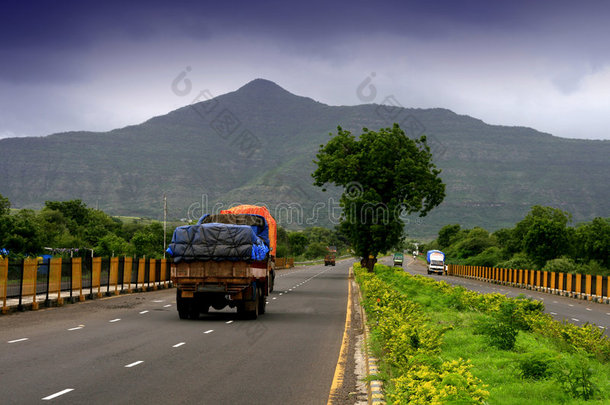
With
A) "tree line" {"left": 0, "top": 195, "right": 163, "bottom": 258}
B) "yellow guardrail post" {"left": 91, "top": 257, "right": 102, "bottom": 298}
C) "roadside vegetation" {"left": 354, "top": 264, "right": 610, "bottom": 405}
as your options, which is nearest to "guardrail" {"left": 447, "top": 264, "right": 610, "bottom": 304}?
"roadside vegetation" {"left": 354, "top": 264, "right": 610, "bottom": 405}

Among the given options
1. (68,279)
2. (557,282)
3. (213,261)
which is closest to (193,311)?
(213,261)

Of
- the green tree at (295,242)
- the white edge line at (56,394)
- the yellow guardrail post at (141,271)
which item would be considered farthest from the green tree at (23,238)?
the green tree at (295,242)

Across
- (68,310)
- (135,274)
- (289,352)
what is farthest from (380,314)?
(135,274)

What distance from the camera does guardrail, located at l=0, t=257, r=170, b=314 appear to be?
22.3m

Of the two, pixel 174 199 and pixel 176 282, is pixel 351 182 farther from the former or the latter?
pixel 174 199

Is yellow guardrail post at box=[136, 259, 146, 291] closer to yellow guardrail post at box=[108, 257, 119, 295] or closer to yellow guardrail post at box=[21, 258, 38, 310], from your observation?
yellow guardrail post at box=[108, 257, 119, 295]

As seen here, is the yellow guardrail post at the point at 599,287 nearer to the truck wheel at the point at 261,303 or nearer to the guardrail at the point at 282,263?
the truck wheel at the point at 261,303

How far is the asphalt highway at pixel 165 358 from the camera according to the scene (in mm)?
9125

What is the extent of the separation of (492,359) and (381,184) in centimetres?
4328

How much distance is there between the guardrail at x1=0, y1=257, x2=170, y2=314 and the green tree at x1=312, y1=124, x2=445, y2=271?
2018cm

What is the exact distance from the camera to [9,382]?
9.58 m

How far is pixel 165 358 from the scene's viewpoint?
12414mm

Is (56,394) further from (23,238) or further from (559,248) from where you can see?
(559,248)

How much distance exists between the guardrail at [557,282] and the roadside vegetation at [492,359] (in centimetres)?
2442
